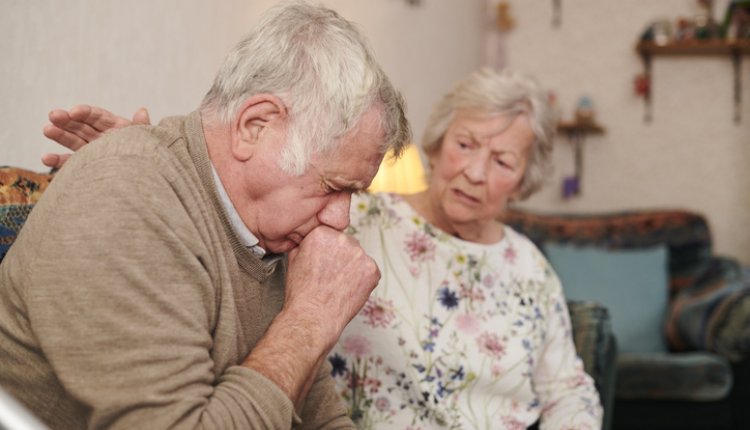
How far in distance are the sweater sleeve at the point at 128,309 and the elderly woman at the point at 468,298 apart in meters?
0.72

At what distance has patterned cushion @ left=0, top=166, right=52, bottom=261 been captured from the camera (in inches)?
40.1

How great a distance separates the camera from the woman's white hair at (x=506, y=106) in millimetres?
1871

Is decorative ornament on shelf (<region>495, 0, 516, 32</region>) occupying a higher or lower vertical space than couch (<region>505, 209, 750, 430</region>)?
higher

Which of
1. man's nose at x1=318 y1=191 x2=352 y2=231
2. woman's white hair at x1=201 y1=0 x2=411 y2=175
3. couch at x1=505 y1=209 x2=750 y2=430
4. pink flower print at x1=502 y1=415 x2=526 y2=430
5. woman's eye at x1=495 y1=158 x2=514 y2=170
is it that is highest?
woman's white hair at x1=201 y1=0 x2=411 y2=175

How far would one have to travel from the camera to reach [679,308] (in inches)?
134

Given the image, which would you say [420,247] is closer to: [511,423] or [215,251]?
[511,423]

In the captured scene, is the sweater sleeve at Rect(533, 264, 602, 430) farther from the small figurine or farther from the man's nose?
the small figurine

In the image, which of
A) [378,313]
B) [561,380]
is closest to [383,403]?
[378,313]

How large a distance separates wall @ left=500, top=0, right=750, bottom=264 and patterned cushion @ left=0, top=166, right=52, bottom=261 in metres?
3.85

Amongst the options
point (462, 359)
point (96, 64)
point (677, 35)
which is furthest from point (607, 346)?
point (677, 35)

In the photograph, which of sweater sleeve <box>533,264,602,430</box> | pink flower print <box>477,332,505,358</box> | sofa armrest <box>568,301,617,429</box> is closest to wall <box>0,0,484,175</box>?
pink flower print <box>477,332,505,358</box>

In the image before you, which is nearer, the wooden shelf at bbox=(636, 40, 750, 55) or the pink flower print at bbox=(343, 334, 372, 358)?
the pink flower print at bbox=(343, 334, 372, 358)

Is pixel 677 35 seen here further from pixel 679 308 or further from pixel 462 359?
pixel 462 359

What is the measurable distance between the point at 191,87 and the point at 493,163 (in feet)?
2.41
